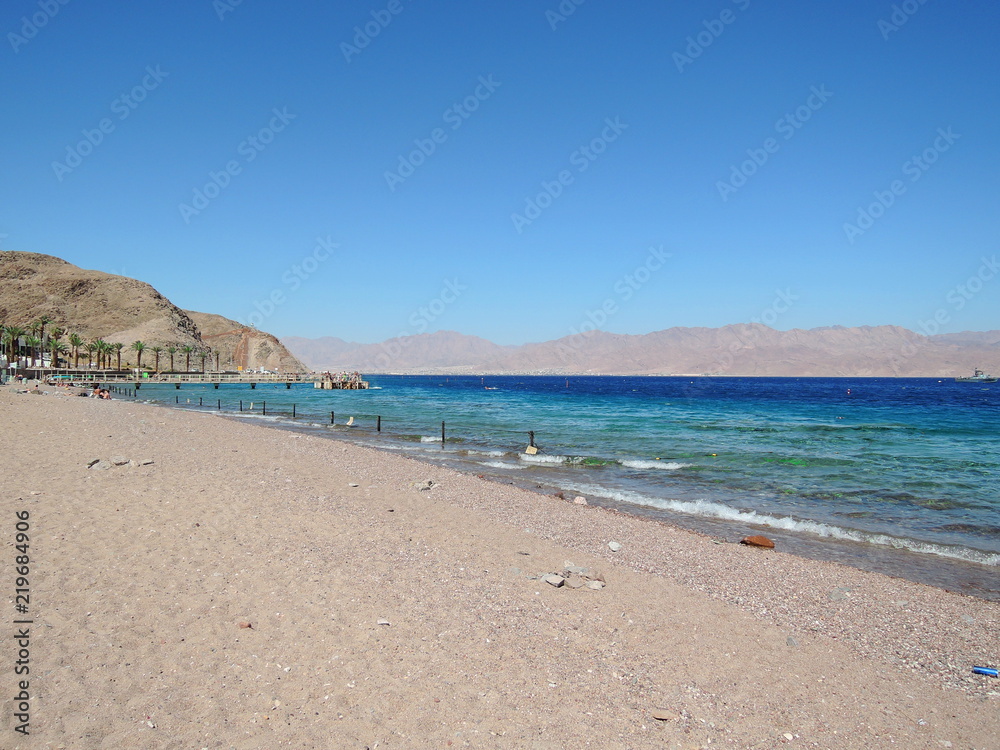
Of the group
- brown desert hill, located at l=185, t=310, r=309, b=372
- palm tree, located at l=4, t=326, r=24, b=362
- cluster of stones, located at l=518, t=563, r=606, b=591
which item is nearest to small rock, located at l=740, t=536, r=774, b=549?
cluster of stones, located at l=518, t=563, r=606, b=591

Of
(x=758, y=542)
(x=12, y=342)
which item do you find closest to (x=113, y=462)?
(x=758, y=542)

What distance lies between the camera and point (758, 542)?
10406mm

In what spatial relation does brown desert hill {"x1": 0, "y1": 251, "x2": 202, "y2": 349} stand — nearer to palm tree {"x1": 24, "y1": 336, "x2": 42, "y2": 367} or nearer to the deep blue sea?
palm tree {"x1": 24, "y1": 336, "x2": 42, "y2": 367}

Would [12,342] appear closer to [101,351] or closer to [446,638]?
[101,351]

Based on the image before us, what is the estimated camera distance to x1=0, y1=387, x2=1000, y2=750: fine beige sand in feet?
13.8

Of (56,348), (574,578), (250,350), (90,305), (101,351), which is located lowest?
(574,578)

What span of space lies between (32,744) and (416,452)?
62.7 ft

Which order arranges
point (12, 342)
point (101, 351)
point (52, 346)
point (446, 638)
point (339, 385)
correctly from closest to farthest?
point (446, 638) → point (12, 342) → point (52, 346) → point (101, 351) → point (339, 385)

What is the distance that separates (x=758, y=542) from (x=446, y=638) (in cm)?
727

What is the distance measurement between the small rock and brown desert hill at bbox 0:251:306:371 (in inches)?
4992

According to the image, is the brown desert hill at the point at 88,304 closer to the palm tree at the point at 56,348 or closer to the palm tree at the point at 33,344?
the palm tree at the point at 56,348

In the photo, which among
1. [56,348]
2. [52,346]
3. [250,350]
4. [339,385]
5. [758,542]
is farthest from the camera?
[250,350]

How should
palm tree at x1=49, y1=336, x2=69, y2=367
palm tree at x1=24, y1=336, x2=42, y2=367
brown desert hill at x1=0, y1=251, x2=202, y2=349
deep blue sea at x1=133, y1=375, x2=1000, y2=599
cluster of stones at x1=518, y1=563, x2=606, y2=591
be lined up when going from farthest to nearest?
brown desert hill at x1=0, y1=251, x2=202, y2=349, palm tree at x1=49, y1=336, x2=69, y2=367, palm tree at x1=24, y1=336, x2=42, y2=367, deep blue sea at x1=133, y1=375, x2=1000, y2=599, cluster of stones at x1=518, y1=563, x2=606, y2=591

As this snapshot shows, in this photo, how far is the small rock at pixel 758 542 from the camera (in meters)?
10.3
